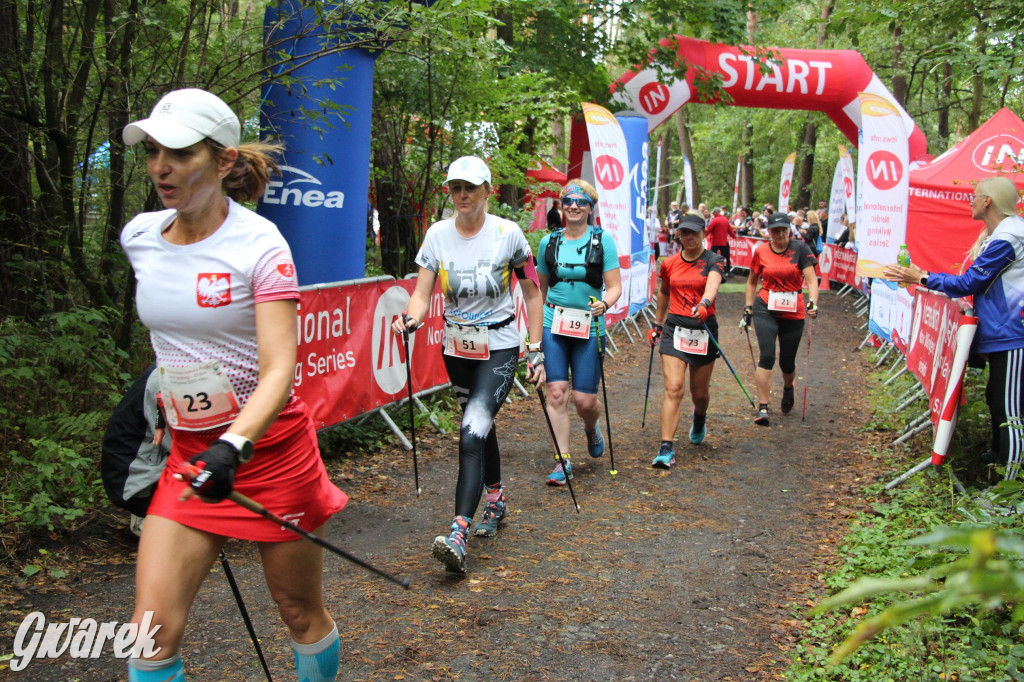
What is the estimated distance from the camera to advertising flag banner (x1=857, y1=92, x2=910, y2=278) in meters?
11.4

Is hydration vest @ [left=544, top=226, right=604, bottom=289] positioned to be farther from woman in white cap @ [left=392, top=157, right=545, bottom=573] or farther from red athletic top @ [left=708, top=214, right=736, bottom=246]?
red athletic top @ [left=708, top=214, right=736, bottom=246]

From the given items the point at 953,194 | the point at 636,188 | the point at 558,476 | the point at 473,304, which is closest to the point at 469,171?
the point at 473,304

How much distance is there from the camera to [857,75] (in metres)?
15.8

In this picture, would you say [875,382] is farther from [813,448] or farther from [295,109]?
[295,109]

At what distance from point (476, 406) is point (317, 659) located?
97.3 inches

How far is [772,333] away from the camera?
962cm

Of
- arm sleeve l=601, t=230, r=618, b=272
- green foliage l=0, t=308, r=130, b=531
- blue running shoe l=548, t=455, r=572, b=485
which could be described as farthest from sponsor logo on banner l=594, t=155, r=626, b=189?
green foliage l=0, t=308, r=130, b=531

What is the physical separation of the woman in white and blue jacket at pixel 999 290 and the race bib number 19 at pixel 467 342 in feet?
10.0

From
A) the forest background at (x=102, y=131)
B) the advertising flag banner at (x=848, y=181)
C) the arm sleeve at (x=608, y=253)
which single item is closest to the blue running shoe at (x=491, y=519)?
the arm sleeve at (x=608, y=253)

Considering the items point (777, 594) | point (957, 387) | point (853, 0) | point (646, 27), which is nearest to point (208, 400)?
point (777, 594)

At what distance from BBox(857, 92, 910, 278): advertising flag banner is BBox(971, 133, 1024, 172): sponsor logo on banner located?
40.5 inches

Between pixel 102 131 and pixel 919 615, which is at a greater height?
pixel 102 131

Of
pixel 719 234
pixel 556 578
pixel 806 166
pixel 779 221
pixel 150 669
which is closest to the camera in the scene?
pixel 150 669

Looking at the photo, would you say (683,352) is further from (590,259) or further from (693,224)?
(590,259)
